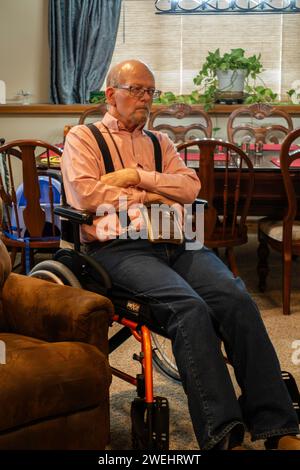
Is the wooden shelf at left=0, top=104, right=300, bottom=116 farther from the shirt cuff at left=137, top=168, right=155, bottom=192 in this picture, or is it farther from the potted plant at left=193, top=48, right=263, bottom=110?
the shirt cuff at left=137, top=168, right=155, bottom=192

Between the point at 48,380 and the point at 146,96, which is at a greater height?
the point at 146,96

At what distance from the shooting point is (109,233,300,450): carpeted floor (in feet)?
7.11

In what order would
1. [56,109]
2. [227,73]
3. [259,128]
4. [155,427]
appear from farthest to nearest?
[56,109]
[227,73]
[259,128]
[155,427]

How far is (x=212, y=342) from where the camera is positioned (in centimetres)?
186

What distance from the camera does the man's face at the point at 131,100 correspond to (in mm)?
2232

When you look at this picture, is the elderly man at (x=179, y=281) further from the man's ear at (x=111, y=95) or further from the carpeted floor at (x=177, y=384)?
the carpeted floor at (x=177, y=384)

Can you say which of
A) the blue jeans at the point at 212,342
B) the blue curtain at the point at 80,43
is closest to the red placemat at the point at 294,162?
the blue jeans at the point at 212,342

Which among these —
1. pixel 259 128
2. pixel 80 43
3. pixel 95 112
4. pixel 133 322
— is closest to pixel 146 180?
pixel 133 322

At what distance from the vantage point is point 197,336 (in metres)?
1.86

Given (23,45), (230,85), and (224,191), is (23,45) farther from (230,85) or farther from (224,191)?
(224,191)

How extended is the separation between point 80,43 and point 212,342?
146 inches

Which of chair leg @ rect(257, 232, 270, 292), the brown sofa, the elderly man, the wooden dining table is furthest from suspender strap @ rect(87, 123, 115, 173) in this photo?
chair leg @ rect(257, 232, 270, 292)

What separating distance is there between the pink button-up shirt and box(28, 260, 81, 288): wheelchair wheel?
0.53 ft

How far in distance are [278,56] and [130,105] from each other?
3.25 m
